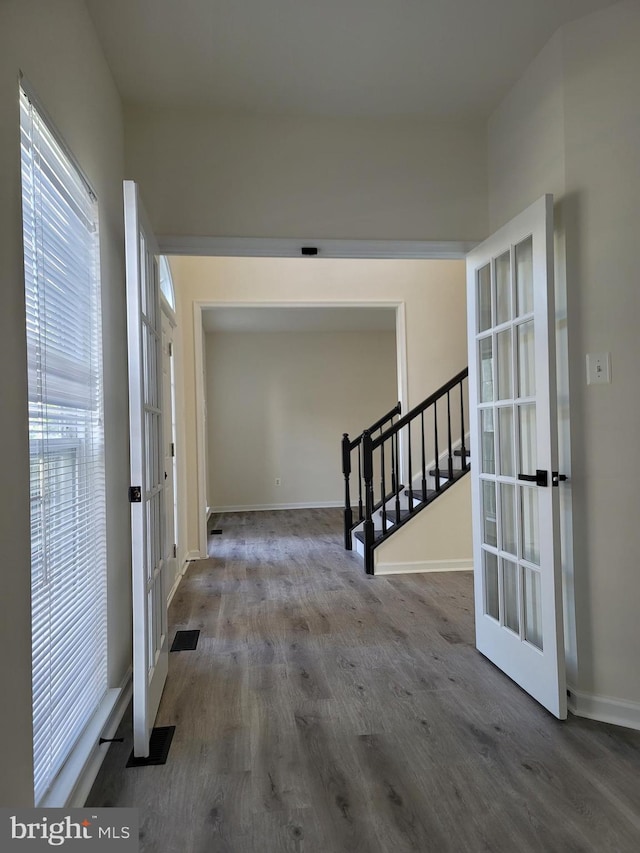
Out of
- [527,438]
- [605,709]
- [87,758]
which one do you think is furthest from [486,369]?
[87,758]

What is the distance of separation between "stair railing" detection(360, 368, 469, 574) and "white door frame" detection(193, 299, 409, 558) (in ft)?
0.83

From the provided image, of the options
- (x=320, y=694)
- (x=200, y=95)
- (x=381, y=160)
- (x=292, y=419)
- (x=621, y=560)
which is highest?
(x=200, y=95)

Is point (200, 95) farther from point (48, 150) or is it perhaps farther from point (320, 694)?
point (320, 694)

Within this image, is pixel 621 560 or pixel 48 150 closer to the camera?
pixel 48 150

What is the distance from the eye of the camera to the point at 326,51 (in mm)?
2332

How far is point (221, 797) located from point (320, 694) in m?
0.76

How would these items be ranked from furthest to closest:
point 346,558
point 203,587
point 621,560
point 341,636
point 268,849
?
point 346,558 → point 203,587 → point 341,636 → point 621,560 → point 268,849

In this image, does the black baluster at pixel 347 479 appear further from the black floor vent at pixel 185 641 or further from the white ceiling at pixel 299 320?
the black floor vent at pixel 185 641

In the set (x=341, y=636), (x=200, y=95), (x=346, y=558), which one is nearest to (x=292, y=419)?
(x=346, y=558)

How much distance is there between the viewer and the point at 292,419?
798 centimetres

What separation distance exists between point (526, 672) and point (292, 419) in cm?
587

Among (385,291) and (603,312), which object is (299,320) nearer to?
(385,291)

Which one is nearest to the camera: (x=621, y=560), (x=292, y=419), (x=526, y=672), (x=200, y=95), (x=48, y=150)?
(x=48, y=150)

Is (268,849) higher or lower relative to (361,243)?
lower
